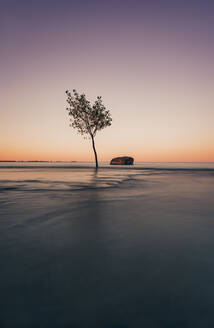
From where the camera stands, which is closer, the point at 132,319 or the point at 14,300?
the point at 132,319

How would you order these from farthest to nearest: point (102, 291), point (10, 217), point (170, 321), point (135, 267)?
1. point (10, 217)
2. point (135, 267)
3. point (102, 291)
4. point (170, 321)

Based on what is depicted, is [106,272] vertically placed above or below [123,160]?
below

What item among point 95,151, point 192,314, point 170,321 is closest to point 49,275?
point 170,321

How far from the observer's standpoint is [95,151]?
38.0 m

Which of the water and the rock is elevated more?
the rock

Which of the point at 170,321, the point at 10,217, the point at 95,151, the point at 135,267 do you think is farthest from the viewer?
the point at 95,151

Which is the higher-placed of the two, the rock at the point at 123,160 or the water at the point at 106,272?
the rock at the point at 123,160

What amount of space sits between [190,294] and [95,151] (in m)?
36.2

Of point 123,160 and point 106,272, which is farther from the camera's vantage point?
point 123,160

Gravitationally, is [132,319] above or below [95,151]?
below

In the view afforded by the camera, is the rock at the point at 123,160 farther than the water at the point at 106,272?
Yes

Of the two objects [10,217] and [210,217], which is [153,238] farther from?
[10,217]

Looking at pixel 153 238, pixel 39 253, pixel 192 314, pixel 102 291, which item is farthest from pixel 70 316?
pixel 153 238

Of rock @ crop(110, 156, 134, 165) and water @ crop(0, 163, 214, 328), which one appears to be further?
rock @ crop(110, 156, 134, 165)
